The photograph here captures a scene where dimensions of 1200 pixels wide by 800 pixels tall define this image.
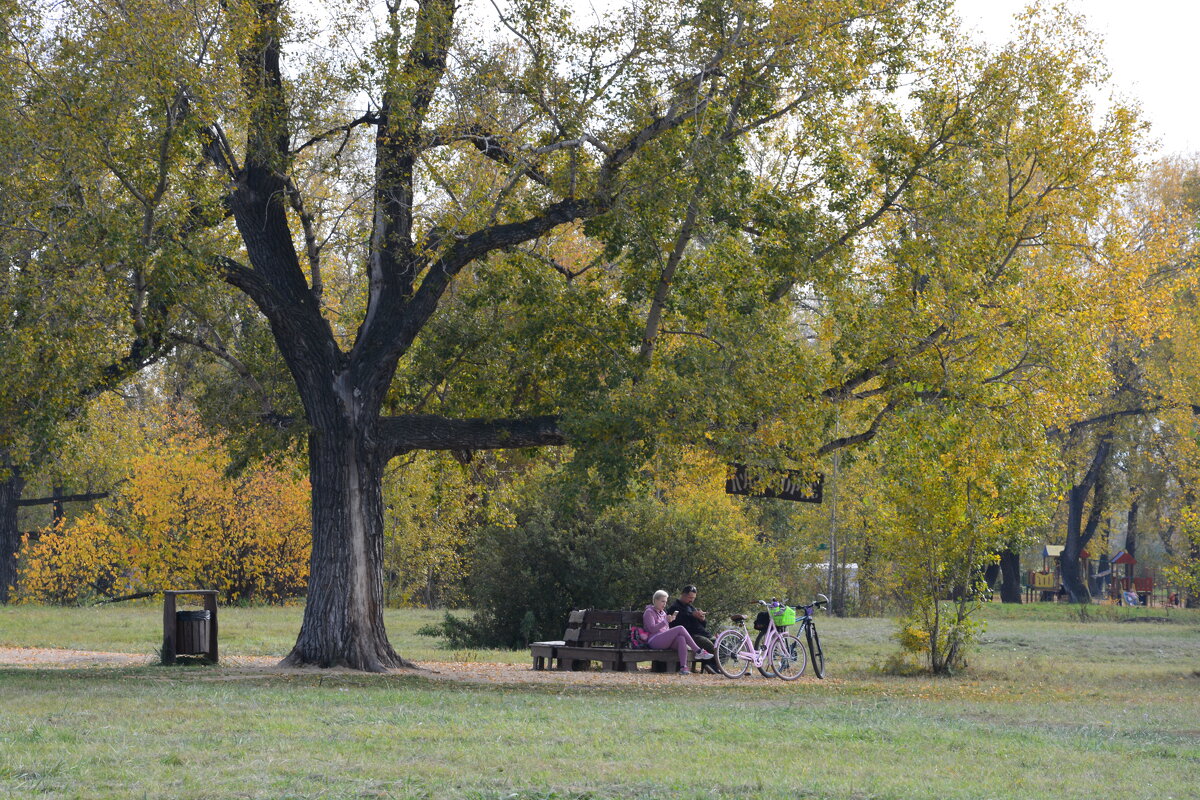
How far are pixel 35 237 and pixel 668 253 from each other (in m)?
7.83

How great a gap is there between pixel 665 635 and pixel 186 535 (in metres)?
20.4

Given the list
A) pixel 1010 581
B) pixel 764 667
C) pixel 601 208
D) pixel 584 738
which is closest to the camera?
pixel 584 738

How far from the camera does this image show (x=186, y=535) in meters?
34.2

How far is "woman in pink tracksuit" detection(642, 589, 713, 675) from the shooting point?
17.6 meters

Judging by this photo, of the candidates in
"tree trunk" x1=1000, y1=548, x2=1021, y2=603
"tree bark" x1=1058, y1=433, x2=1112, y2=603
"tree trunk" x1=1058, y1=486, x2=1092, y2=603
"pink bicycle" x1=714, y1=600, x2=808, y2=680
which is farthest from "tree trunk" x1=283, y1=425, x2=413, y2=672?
"tree trunk" x1=1000, y1=548, x2=1021, y2=603

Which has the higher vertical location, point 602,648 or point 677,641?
point 677,641

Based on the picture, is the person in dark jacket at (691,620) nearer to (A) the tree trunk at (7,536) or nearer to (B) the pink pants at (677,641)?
(B) the pink pants at (677,641)

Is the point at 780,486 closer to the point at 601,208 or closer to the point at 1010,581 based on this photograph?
the point at 601,208

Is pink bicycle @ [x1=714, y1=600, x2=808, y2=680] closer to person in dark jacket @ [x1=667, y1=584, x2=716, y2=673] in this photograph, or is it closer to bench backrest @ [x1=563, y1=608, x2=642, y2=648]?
person in dark jacket @ [x1=667, y1=584, x2=716, y2=673]

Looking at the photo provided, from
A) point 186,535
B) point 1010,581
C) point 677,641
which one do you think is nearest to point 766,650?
point 677,641

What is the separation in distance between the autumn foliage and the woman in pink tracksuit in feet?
58.5

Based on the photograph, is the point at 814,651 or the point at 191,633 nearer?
the point at 191,633

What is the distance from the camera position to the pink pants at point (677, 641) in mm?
17594

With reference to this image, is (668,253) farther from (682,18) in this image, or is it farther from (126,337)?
(126,337)
